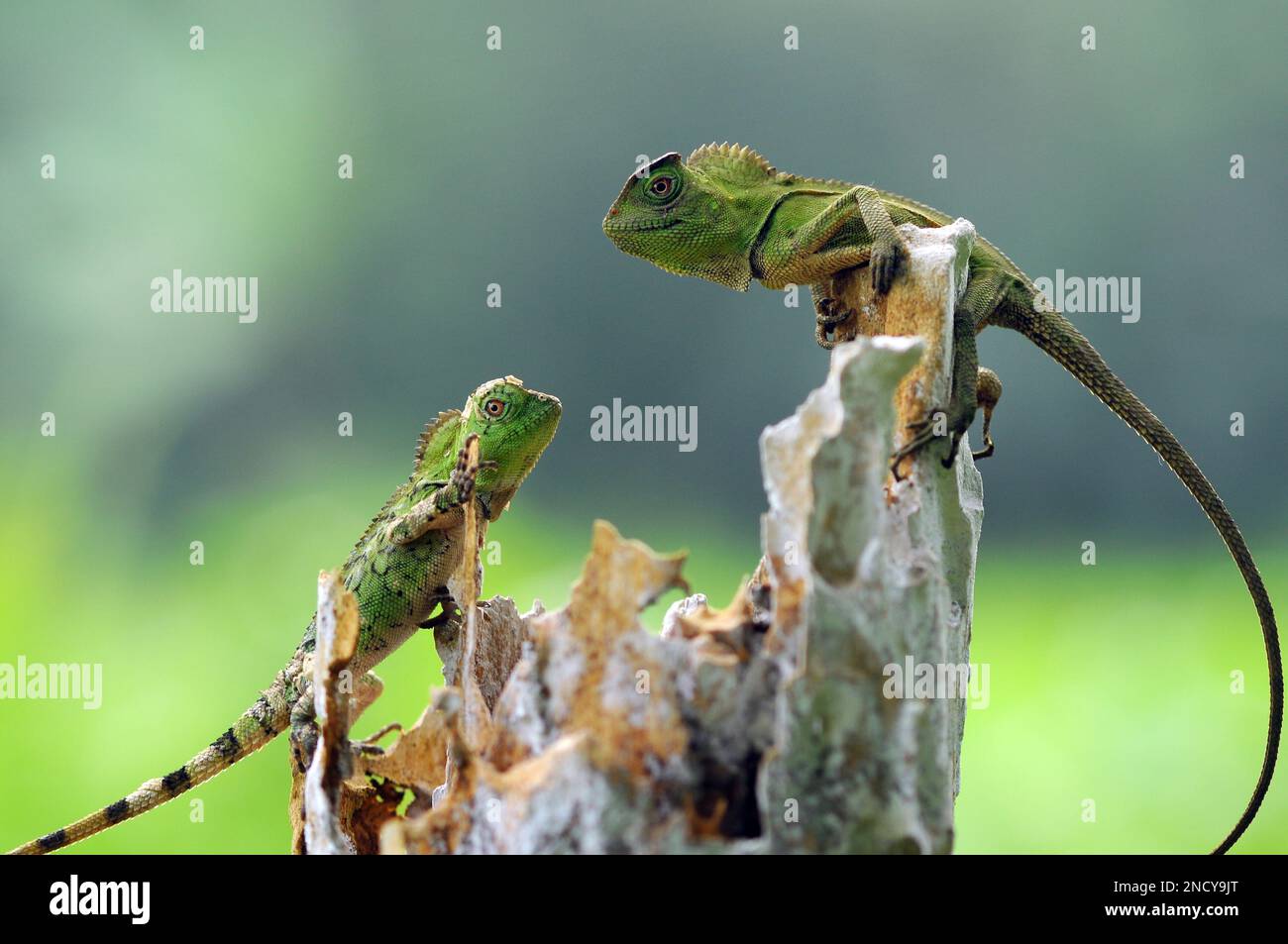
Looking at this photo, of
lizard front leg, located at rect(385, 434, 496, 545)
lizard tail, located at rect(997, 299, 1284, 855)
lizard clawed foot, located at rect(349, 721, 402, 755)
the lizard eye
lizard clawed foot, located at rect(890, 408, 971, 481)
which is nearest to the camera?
lizard clawed foot, located at rect(890, 408, 971, 481)

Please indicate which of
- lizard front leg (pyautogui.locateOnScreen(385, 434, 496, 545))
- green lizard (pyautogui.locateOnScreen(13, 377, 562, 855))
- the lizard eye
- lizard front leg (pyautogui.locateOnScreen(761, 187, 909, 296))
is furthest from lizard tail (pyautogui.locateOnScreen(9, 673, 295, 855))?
lizard front leg (pyautogui.locateOnScreen(761, 187, 909, 296))

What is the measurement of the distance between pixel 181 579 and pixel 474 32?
304 centimetres

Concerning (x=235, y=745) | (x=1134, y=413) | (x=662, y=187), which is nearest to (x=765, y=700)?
(x=1134, y=413)

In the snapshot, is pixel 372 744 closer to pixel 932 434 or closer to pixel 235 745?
pixel 235 745

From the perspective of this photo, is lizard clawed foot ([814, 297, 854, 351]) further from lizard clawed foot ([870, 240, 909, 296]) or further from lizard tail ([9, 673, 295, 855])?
lizard tail ([9, 673, 295, 855])

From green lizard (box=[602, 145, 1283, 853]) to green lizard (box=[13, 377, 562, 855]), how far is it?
64 cm

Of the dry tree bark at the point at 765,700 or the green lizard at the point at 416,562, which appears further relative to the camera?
the green lizard at the point at 416,562

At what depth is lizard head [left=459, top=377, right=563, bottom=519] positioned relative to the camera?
11.5 feet

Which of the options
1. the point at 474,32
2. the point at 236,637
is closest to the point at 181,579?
the point at 236,637

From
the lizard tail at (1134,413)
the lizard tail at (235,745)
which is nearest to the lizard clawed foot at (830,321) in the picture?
the lizard tail at (1134,413)

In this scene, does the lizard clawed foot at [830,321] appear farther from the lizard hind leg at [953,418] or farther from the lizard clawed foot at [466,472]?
the lizard clawed foot at [466,472]

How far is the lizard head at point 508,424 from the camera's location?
11.5ft

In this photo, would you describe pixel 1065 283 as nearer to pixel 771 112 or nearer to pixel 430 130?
pixel 771 112

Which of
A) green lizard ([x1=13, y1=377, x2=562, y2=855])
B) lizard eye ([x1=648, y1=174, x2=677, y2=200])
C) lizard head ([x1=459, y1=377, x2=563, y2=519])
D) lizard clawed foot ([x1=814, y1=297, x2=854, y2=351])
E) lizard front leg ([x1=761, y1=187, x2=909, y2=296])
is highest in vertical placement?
lizard eye ([x1=648, y1=174, x2=677, y2=200])
